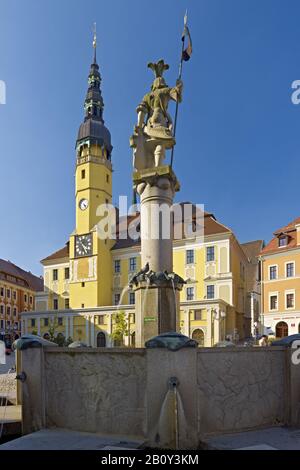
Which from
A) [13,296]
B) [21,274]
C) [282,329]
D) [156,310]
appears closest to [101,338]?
[282,329]

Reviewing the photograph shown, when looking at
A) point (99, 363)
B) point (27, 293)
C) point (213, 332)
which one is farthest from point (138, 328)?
point (27, 293)

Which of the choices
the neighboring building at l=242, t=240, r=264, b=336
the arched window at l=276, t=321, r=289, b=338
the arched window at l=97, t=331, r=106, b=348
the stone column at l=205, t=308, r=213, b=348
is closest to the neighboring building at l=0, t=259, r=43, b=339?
the arched window at l=97, t=331, r=106, b=348

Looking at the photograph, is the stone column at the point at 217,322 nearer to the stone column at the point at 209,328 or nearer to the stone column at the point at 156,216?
the stone column at the point at 209,328

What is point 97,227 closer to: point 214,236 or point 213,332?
point 214,236

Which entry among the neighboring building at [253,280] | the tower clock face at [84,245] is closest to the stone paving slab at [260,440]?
the neighboring building at [253,280]

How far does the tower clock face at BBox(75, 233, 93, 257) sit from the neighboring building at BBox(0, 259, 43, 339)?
20.9 m

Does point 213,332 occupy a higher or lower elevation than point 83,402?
lower

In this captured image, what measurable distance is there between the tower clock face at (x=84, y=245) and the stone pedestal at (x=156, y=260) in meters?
41.7

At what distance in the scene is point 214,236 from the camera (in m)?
44.8

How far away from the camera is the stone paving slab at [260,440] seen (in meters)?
5.62

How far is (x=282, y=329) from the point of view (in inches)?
1490
